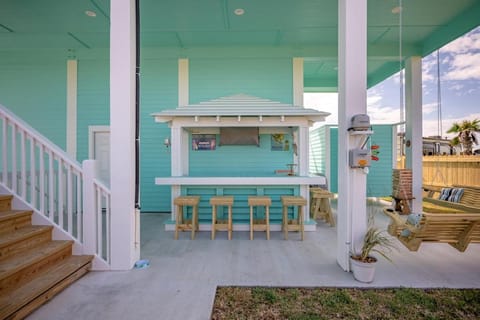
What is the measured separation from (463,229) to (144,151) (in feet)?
19.8

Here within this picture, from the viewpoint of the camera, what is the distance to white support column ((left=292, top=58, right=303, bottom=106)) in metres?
6.05

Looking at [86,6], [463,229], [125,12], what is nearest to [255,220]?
[463,229]

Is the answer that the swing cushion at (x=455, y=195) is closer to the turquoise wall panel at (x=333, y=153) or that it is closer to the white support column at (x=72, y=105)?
the turquoise wall panel at (x=333, y=153)

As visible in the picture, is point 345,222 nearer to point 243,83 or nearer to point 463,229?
point 463,229

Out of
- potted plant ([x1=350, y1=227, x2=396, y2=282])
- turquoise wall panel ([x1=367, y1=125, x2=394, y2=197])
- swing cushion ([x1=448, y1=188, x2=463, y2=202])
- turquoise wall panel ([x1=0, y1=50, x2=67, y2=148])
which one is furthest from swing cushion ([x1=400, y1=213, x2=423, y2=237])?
turquoise wall panel ([x1=0, y1=50, x2=67, y2=148])

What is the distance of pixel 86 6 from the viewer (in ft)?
14.6

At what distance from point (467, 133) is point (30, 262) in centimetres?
1279

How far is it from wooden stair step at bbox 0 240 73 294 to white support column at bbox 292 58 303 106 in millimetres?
5204

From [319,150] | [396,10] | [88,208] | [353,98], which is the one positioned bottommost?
[88,208]

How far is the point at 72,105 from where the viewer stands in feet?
20.4

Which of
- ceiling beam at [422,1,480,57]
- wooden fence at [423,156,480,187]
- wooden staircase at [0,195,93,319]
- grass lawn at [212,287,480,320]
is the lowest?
grass lawn at [212,287,480,320]

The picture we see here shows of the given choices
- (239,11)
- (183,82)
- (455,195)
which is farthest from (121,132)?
(455,195)

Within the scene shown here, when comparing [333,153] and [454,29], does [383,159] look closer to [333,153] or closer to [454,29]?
[333,153]

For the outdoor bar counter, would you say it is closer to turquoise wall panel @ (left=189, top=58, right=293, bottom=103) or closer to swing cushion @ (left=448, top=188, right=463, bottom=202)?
turquoise wall panel @ (left=189, top=58, right=293, bottom=103)
